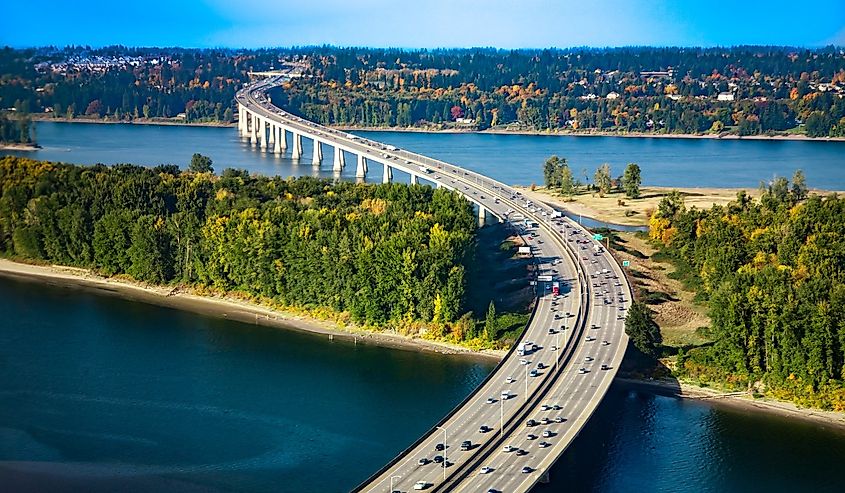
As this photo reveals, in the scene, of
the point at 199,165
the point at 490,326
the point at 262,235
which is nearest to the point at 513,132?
the point at 199,165

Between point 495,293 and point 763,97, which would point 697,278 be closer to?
point 495,293

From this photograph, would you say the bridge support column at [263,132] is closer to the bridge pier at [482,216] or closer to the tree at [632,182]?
the tree at [632,182]

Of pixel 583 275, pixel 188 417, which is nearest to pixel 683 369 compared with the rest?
pixel 583 275

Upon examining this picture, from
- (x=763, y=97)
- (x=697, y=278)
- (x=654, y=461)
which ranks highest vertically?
(x=763, y=97)

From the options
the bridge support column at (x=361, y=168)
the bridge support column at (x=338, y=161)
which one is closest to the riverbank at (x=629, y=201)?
the bridge support column at (x=361, y=168)

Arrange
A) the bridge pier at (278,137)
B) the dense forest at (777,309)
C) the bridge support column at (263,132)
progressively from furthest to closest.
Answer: the bridge support column at (263,132) < the bridge pier at (278,137) < the dense forest at (777,309)

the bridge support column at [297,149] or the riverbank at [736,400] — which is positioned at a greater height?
the bridge support column at [297,149]

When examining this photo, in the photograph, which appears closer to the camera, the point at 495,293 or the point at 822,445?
the point at 822,445

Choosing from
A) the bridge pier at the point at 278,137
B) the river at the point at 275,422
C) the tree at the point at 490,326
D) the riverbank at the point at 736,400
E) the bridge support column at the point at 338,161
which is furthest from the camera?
the bridge pier at the point at 278,137
